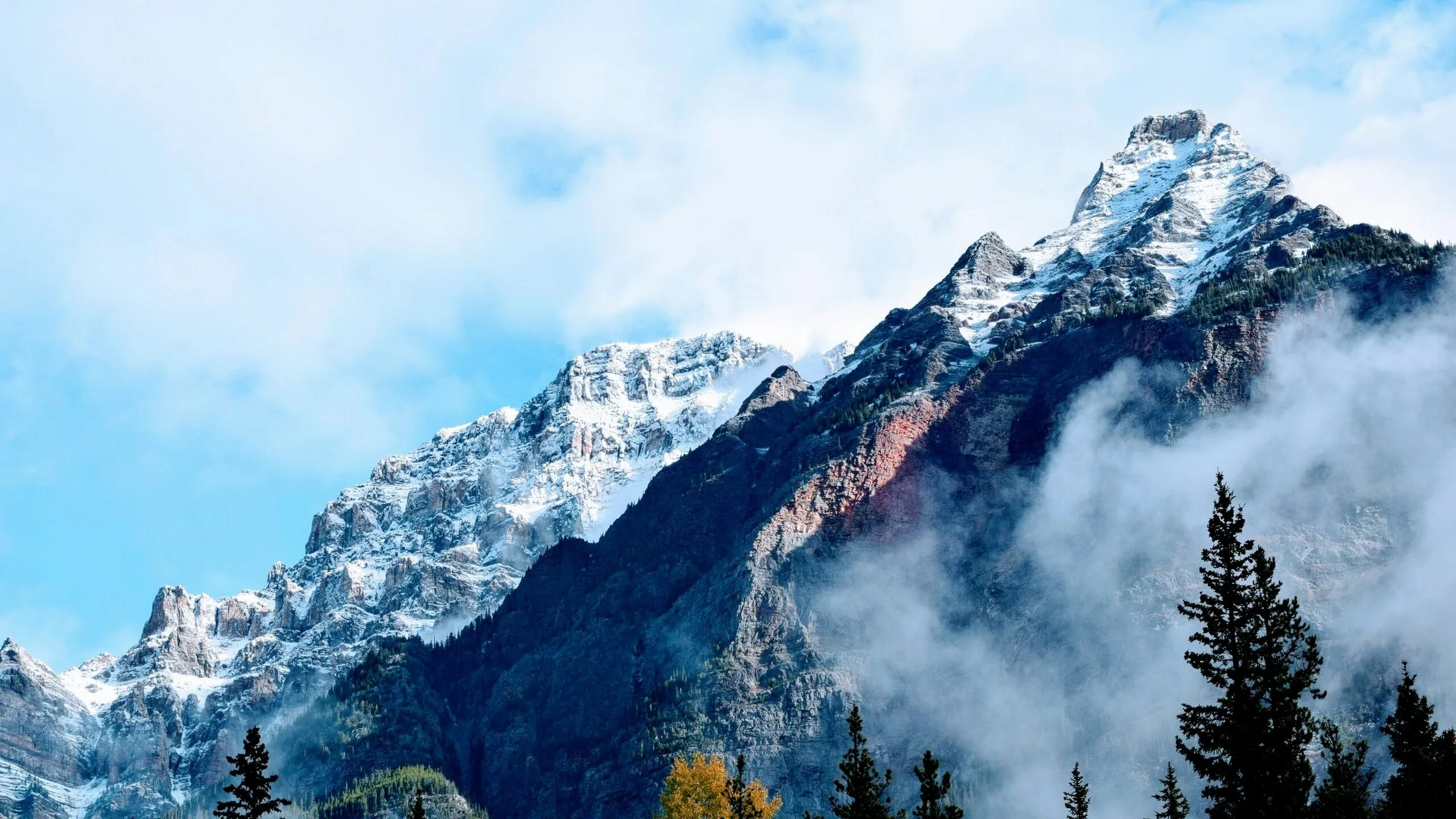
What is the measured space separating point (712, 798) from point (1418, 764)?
134ft

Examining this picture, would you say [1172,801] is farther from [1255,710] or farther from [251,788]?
[251,788]

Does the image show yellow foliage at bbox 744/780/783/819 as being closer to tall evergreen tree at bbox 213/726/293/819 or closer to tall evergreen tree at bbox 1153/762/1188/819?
tall evergreen tree at bbox 1153/762/1188/819

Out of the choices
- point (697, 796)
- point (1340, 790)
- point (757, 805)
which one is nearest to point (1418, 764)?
point (1340, 790)

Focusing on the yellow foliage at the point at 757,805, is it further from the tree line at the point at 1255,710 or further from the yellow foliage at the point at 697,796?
the tree line at the point at 1255,710

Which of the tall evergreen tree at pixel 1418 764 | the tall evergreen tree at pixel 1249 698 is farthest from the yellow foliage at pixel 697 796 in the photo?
the tall evergreen tree at pixel 1418 764

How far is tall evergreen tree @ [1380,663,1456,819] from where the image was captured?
74812 mm

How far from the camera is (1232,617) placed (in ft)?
224

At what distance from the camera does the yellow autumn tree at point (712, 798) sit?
96750mm

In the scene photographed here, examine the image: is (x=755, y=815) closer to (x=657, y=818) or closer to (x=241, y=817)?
(x=657, y=818)

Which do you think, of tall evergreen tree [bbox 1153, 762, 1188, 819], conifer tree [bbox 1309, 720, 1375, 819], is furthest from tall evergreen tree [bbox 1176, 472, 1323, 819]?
tall evergreen tree [bbox 1153, 762, 1188, 819]

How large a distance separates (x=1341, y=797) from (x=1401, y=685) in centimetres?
1124

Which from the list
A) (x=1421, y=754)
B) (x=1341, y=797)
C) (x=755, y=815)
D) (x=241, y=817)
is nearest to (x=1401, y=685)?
(x=1421, y=754)

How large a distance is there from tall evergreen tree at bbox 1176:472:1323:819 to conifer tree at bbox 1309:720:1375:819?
9.33 feet

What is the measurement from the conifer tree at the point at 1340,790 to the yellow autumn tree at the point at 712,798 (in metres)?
31.9
